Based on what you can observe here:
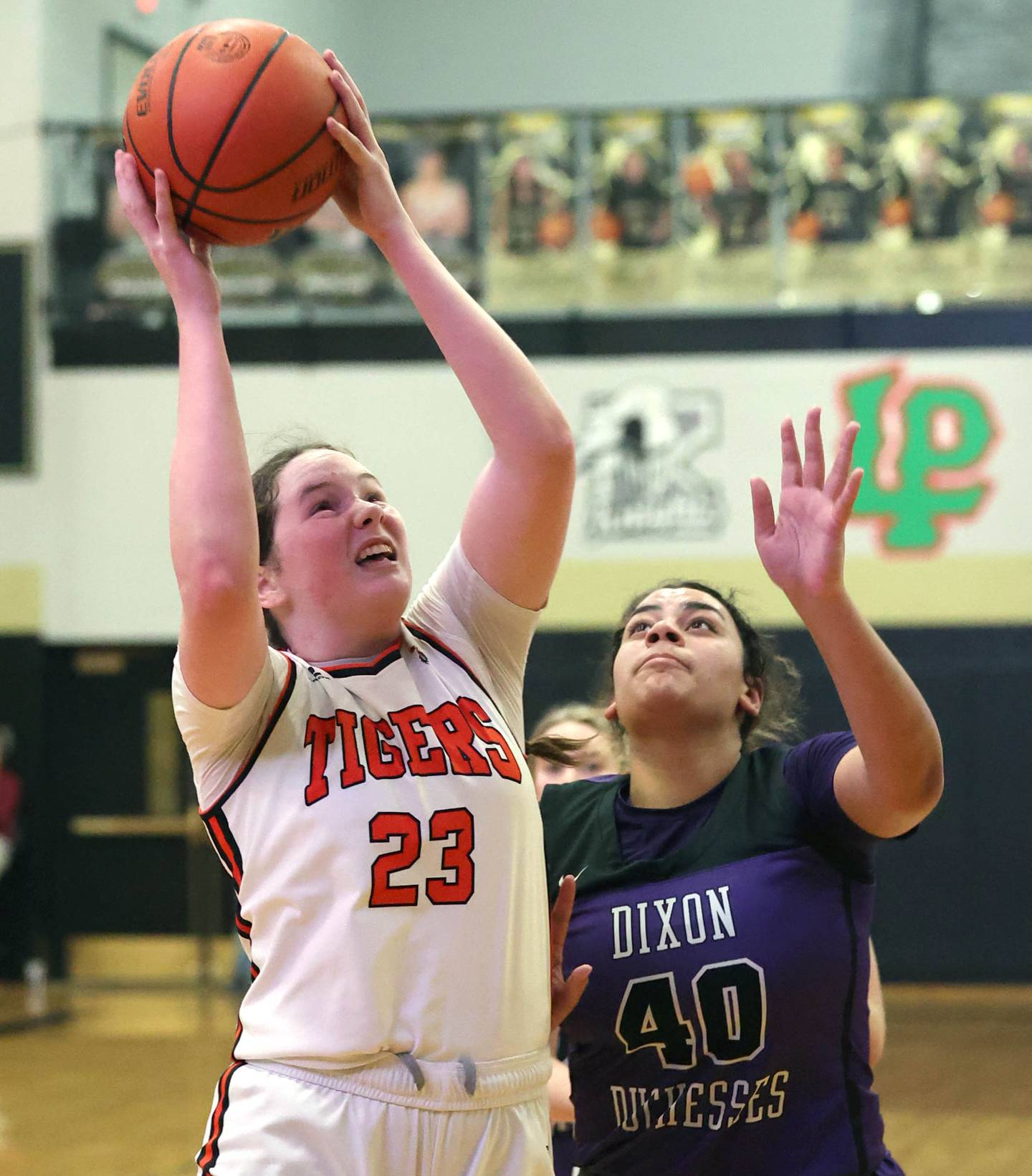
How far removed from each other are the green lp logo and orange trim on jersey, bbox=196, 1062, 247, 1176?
8.24 m

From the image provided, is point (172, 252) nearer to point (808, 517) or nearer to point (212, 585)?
point (212, 585)

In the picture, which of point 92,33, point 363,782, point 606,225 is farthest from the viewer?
point 92,33

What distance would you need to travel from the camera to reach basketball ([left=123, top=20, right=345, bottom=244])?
75.9 inches

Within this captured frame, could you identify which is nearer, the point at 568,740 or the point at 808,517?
the point at 808,517

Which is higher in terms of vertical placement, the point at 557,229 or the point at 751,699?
the point at 557,229

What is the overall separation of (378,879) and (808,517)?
737 millimetres

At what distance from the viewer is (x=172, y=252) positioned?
1802 millimetres

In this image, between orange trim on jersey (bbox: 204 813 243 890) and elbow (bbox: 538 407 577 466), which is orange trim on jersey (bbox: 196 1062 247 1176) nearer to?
orange trim on jersey (bbox: 204 813 243 890)

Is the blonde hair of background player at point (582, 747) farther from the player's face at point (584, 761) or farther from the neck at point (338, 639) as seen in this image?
the neck at point (338, 639)

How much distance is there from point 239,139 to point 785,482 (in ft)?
2.83

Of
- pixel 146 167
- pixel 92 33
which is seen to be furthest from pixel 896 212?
pixel 146 167

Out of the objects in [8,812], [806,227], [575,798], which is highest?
[806,227]

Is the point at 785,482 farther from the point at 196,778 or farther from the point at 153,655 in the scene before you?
the point at 153,655

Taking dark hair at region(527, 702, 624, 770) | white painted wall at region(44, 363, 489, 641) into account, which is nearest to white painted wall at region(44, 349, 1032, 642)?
white painted wall at region(44, 363, 489, 641)
